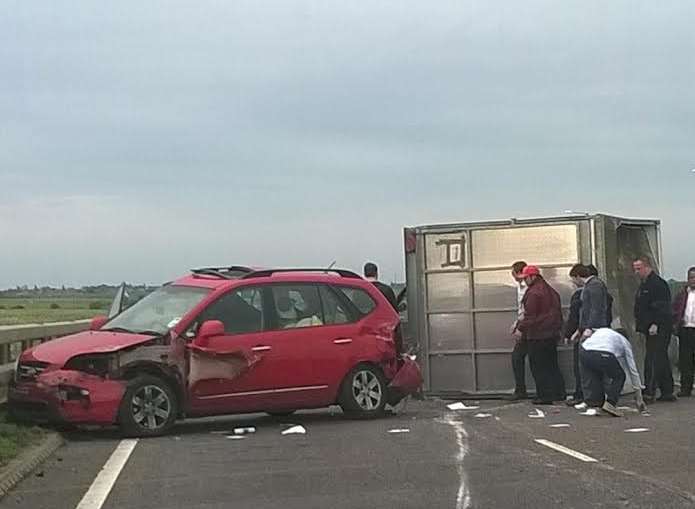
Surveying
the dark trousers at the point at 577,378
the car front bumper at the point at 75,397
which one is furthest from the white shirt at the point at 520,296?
the car front bumper at the point at 75,397

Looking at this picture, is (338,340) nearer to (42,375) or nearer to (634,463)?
(42,375)

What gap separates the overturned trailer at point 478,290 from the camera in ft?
57.3

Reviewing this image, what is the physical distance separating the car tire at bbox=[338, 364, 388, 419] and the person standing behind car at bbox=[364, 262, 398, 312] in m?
2.35

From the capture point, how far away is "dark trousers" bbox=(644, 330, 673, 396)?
16.5 m

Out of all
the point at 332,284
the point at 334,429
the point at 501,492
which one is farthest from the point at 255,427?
the point at 501,492

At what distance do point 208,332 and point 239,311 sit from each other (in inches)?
31.3

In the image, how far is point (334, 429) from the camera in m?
13.5

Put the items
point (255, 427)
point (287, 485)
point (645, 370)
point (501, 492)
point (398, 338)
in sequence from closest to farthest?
point (501, 492) → point (287, 485) → point (255, 427) → point (398, 338) → point (645, 370)

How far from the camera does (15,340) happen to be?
14469mm

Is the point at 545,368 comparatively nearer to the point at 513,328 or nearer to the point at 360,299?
the point at 513,328

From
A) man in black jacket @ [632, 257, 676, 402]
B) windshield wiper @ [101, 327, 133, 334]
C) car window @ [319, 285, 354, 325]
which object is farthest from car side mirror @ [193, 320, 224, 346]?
man in black jacket @ [632, 257, 676, 402]

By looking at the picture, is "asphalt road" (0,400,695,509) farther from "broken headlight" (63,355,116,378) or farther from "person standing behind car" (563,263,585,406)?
"person standing behind car" (563,263,585,406)

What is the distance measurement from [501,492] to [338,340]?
5785mm

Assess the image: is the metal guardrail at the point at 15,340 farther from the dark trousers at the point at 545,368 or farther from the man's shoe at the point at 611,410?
the man's shoe at the point at 611,410
